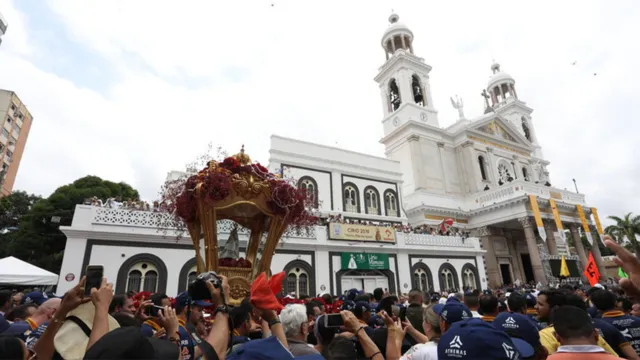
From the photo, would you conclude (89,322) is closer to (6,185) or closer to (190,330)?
(190,330)

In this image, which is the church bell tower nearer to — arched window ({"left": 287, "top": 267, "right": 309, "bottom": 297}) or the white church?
the white church

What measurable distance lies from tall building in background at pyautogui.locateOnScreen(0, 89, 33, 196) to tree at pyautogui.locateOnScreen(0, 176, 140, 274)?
2528 cm

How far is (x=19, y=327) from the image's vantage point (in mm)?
3664

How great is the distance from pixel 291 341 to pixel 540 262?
2746cm

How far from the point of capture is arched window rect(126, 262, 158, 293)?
12.9 meters

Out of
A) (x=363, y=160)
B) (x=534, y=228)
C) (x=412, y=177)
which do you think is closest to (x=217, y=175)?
(x=363, y=160)

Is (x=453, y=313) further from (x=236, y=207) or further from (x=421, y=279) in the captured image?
(x=421, y=279)

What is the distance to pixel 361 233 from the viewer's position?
Result: 1811cm

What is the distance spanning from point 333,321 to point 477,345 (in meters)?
1.29

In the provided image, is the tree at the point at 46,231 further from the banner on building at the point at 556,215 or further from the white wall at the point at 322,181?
the banner on building at the point at 556,215

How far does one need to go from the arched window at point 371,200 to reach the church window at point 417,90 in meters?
13.0

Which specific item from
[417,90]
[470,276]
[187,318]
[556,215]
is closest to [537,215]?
[556,215]

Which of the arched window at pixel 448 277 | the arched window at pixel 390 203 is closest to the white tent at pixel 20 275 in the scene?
the arched window at pixel 448 277

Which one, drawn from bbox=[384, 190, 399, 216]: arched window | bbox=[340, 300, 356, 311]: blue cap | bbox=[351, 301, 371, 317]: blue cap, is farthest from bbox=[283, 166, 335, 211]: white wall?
bbox=[351, 301, 371, 317]: blue cap
